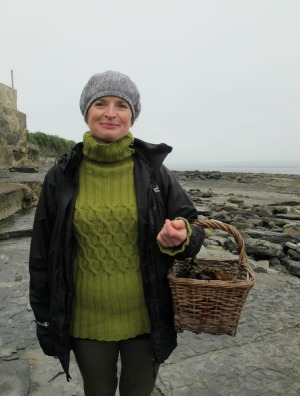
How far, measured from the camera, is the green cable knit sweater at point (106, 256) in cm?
167

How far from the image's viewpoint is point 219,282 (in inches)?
62.8

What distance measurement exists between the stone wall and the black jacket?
26.9 ft

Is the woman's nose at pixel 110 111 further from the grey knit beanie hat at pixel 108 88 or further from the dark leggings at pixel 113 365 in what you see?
the dark leggings at pixel 113 365

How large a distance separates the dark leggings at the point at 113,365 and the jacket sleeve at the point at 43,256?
19cm

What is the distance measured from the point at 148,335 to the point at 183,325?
200 millimetres

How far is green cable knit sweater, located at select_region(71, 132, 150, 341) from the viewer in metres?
1.67

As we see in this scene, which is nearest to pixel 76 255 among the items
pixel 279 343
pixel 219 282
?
pixel 219 282

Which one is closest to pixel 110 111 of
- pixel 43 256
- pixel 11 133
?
pixel 43 256

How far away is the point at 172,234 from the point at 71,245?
51 centimetres

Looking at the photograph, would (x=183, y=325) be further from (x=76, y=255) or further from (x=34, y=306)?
(x=34, y=306)

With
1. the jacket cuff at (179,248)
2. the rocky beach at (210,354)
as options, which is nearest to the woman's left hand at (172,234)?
the jacket cuff at (179,248)

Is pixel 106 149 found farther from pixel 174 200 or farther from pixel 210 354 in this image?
pixel 210 354

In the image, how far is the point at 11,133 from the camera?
30.8ft

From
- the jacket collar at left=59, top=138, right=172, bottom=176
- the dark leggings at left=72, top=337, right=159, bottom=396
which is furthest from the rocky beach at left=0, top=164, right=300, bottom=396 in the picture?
the jacket collar at left=59, top=138, right=172, bottom=176
